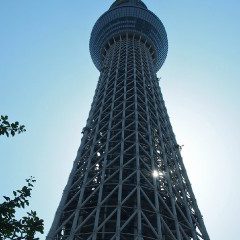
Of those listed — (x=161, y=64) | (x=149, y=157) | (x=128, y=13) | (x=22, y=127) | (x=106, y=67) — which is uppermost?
(x=128, y=13)

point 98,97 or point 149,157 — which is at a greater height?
point 98,97

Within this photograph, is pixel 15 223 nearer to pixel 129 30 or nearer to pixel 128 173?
pixel 128 173

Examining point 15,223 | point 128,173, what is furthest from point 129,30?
point 15,223

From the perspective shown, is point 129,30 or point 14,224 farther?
point 129,30

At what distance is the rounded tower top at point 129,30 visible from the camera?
66.0m

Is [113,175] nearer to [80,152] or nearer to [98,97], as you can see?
[80,152]

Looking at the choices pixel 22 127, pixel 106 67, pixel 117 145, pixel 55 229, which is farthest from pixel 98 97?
pixel 22 127

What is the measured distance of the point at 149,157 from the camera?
34.5m

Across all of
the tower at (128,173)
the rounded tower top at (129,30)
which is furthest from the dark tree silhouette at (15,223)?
the rounded tower top at (129,30)

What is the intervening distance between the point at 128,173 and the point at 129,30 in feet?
122

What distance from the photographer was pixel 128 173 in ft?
108

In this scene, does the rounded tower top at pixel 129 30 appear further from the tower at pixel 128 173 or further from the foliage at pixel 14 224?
the foliage at pixel 14 224

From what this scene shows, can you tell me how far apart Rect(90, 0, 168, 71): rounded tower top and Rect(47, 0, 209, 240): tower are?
31.1 feet

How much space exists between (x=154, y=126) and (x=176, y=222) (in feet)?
51.1
